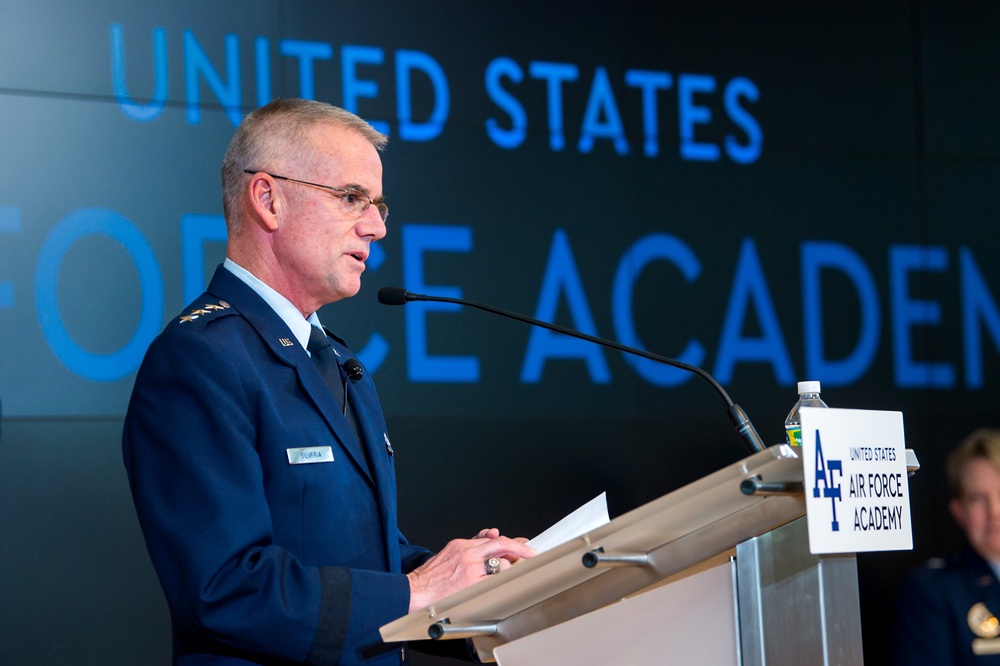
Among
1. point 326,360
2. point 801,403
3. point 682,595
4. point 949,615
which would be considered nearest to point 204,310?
point 326,360

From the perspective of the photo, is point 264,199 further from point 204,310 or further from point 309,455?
point 309,455

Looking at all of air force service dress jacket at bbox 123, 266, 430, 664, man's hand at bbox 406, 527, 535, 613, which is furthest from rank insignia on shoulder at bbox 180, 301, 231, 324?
man's hand at bbox 406, 527, 535, 613

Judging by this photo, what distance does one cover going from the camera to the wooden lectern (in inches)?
49.4

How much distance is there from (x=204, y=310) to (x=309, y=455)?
26 cm

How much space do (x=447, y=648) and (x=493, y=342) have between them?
2.18m

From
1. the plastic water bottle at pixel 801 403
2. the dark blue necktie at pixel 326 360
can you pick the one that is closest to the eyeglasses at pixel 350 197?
the dark blue necktie at pixel 326 360

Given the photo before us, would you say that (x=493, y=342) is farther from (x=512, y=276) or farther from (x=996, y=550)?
(x=996, y=550)

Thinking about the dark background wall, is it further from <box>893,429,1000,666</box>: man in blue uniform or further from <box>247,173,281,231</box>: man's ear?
<box>247,173,281,231</box>: man's ear

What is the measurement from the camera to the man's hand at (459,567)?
1508 mm

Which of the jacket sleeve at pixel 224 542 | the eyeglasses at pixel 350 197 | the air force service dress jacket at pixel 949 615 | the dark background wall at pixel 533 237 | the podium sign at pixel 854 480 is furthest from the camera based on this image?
the dark background wall at pixel 533 237

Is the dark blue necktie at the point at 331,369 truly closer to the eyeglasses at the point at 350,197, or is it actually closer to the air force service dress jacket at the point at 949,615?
the eyeglasses at the point at 350,197

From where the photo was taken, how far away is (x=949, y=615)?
3.01m

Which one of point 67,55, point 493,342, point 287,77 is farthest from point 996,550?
point 67,55

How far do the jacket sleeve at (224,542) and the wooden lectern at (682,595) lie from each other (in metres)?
0.16
